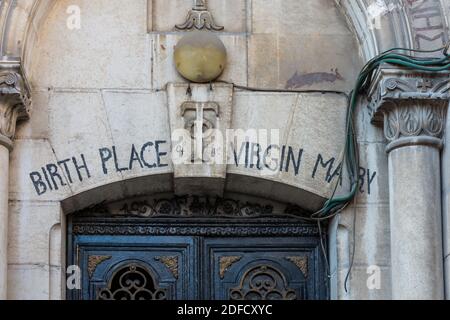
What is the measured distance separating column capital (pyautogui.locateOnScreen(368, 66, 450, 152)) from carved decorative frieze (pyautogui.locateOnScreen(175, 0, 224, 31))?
1.61m

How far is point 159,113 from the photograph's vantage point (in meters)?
15.3

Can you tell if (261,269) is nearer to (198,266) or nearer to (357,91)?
(198,266)

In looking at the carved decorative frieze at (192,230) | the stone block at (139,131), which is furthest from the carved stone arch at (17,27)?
the carved decorative frieze at (192,230)

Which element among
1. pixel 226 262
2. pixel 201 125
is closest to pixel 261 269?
pixel 226 262

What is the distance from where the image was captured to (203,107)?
1523 cm

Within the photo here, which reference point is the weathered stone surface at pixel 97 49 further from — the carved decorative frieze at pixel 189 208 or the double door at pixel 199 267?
the double door at pixel 199 267

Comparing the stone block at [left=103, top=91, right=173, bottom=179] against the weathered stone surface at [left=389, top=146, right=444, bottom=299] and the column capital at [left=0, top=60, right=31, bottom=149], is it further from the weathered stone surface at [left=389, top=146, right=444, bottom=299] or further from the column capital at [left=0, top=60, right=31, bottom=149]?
the weathered stone surface at [left=389, top=146, right=444, bottom=299]

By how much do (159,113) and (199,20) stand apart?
93 cm

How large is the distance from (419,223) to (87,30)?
11.2ft

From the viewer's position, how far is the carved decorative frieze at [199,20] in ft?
50.9

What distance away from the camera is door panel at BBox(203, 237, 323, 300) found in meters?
15.4

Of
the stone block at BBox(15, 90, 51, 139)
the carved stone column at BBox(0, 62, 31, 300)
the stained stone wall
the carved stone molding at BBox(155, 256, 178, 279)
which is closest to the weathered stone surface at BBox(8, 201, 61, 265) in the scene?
the stained stone wall

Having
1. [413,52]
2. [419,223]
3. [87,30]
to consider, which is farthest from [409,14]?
[87,30]
